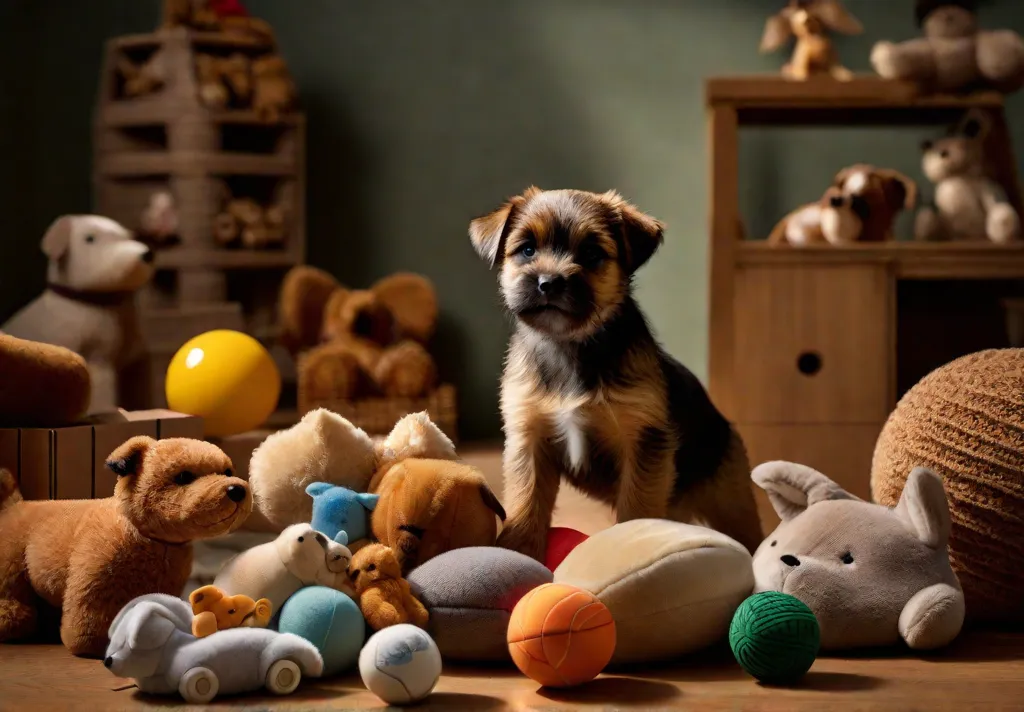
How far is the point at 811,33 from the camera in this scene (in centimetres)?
324

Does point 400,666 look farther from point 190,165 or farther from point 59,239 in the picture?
point 190,165

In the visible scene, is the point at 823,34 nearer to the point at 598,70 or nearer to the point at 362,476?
the point at 598,70

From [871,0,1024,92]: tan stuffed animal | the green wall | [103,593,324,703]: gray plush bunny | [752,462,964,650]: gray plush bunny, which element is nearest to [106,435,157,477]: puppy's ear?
[103,593,324,703]: gray plush bunny

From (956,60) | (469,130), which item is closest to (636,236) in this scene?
(956,60)

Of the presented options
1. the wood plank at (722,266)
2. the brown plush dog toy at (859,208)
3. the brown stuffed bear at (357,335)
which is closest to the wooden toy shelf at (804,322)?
the wood plank at (722,266)

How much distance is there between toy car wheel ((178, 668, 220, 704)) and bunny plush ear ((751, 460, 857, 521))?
886 millimetres

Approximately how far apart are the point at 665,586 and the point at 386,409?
213 centimetres

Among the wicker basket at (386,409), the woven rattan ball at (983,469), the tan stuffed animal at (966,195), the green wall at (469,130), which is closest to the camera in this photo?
the woven rattan ball at (983,469)

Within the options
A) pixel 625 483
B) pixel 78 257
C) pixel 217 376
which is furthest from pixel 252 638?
pixel 78 257

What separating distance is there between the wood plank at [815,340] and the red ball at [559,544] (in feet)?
3.96

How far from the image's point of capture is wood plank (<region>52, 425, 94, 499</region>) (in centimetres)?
185

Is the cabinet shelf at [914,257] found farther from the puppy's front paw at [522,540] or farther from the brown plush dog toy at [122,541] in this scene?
the brown plush dog toy at [122,541]

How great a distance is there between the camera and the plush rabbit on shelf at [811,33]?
3.17 meters

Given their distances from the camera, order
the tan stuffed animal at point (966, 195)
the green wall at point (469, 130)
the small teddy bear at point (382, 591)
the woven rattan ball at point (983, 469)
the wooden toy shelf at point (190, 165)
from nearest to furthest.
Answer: the small teddy bear at point (382, 591), the woven rattan ball at point (983, 469), the tan stuffed animal at point (966, 195), the wooden toy shelf at point (190, 165), the green wall at point (469, 130)
